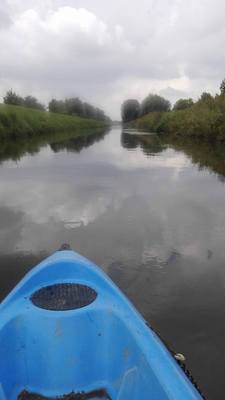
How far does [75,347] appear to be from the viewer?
3.52m

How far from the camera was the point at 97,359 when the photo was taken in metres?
3.48

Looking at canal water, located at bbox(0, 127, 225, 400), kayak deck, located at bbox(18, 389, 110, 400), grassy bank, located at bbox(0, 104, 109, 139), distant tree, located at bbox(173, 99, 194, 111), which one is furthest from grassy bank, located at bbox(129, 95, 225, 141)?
kayak deck, located at bbox(18, 389, 110, 400)

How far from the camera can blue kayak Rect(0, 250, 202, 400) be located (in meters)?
3.14

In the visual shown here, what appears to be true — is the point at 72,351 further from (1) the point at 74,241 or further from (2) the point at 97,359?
(1) the point at 74,241

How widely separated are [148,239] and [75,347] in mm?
4419

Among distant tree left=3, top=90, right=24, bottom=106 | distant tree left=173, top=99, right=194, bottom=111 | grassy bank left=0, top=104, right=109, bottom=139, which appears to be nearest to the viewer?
grassy bank left=0, top=104, right=109, bottom=139

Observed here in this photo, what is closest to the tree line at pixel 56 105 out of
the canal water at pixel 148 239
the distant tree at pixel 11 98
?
the distant tree at pixel 11 98

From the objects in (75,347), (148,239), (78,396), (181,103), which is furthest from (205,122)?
(181,103)

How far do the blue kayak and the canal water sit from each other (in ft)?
3.60

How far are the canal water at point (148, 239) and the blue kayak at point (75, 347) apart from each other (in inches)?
43.2

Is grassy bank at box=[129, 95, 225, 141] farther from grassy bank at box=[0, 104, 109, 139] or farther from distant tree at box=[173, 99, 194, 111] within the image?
distant tree at box=[173, 99, 194, 111]

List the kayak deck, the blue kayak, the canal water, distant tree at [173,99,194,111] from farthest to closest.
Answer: distant tree at [173,99,194,111]
the canal water
the kayak deck
the blue kayak

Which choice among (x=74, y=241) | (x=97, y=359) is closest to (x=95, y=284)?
(x=97, y=359)

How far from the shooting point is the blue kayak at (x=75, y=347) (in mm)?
3145
